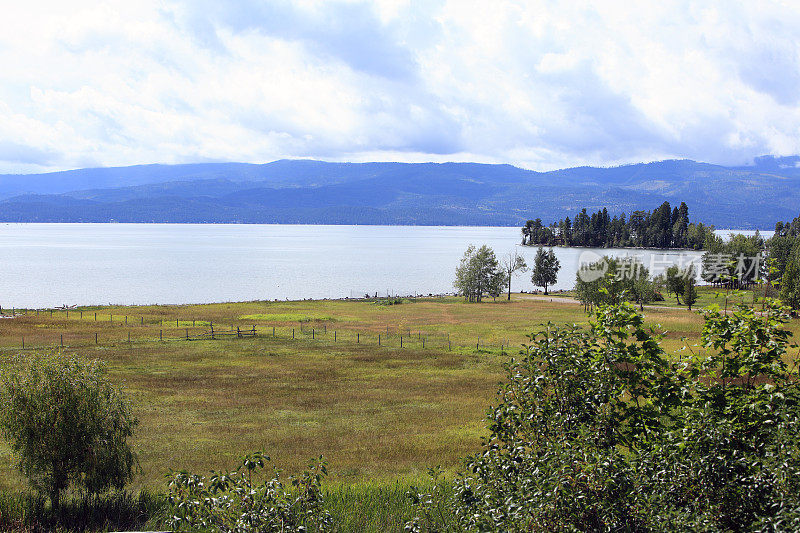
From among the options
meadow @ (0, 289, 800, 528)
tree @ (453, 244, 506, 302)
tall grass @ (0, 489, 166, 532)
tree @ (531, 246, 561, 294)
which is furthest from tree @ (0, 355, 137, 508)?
tree @ (531, 246, 561, 294)

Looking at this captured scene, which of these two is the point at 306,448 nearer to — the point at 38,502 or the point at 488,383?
the point at 38,502

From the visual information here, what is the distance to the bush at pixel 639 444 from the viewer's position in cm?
1041

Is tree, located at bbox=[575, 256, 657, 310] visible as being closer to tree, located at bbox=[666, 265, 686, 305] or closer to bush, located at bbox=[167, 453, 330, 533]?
tree, located at bbox=[666, 265, 686, 305]

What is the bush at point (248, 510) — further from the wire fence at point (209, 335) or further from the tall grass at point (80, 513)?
the wire fence at point (209, 335)

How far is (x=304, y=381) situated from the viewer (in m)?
49.7

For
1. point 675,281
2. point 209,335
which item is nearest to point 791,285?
point 675,281

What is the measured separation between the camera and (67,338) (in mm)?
70250

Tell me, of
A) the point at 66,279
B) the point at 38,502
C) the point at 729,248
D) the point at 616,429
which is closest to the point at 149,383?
the point at 38,502

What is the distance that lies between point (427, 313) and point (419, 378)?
5711cm

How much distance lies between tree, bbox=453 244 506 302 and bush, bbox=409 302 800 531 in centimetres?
12810

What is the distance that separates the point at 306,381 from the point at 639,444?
38.8m

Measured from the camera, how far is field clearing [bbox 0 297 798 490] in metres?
30.4

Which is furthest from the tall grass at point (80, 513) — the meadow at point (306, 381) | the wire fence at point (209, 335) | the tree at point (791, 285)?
the tree at point (791, 285)

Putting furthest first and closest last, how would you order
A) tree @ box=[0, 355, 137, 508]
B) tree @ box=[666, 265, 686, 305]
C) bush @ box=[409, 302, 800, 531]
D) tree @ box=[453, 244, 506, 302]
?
tree @ box=[453, 244, 506, 302] → tree @ box=[666, 265, 686, 305] → tree @ box=[0, 355, 137, 508] → bush @ box=[409, 302, 800, 531]
